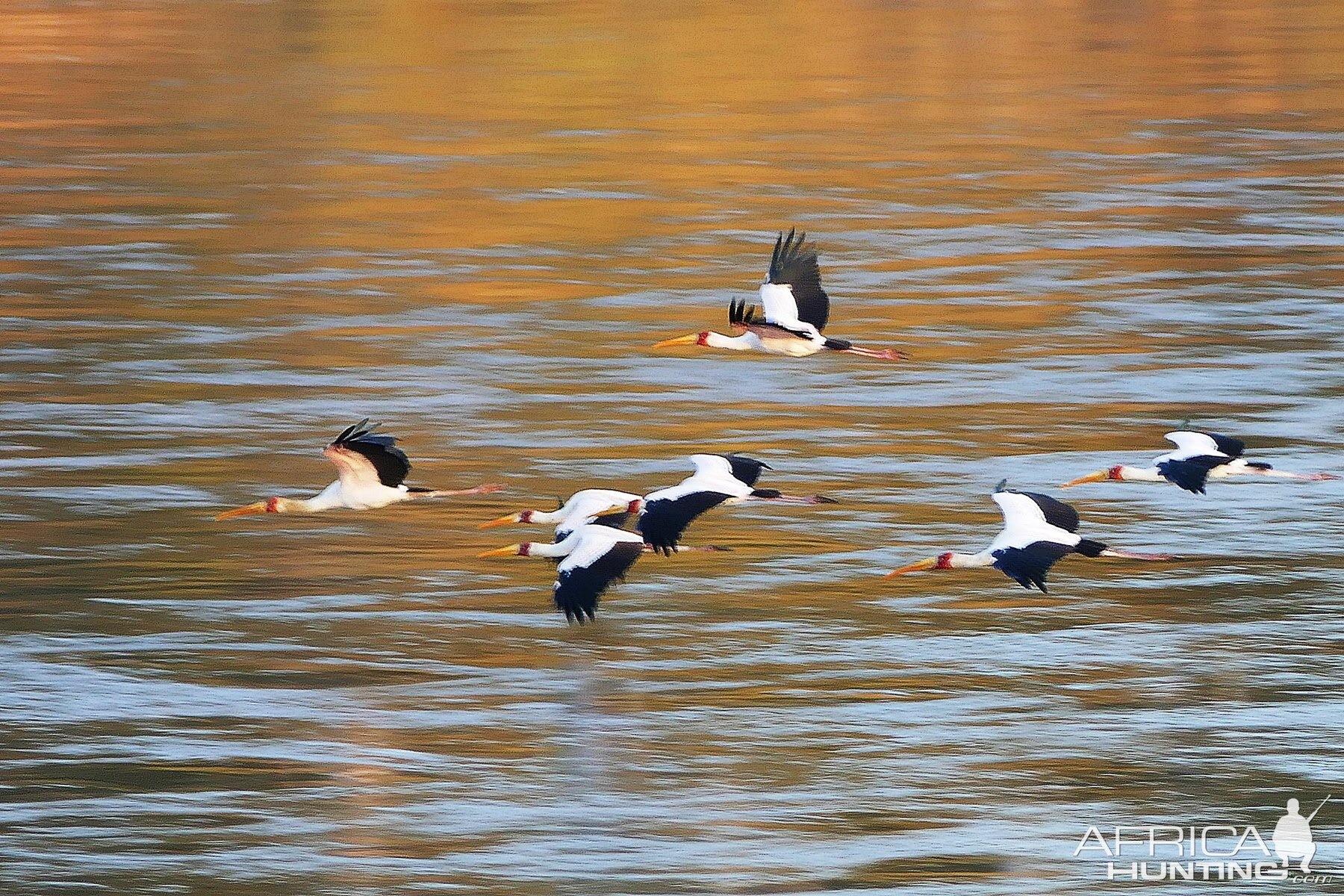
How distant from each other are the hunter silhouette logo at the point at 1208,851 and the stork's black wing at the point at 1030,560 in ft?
5.53

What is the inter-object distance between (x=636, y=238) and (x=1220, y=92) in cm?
1112

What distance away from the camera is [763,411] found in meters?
16.2

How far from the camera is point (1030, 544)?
11609mm

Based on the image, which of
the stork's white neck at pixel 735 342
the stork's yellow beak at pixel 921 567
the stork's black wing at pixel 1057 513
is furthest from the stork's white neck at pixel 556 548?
the stork's white neck at pixel 735 342

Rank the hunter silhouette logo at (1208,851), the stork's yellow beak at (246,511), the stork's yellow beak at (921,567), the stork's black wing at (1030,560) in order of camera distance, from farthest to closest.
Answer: the stork's yellow beak at (246,511), the stork's yellow beak at (921,567), the stork's black wing at (1030,560), the hunter silhouette logo at (1208,851)

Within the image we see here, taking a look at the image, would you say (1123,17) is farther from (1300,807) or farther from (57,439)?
(1300,807)

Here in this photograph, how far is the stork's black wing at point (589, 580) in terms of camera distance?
11.4m

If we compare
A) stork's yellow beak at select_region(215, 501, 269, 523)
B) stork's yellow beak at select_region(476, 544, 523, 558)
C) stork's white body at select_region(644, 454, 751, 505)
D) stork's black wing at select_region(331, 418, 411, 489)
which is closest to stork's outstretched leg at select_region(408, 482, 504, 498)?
stork's black wing at select_region(331, 418, 411, 489)

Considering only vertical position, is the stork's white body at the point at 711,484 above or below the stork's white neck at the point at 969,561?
above

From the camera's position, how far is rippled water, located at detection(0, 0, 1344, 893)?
10055 millimetres

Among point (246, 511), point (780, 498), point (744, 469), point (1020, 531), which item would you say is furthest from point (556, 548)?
point (246, 511)

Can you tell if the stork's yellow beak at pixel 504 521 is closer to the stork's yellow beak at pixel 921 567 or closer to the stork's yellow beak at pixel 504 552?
the stork's yellow beak at pixel 504 552

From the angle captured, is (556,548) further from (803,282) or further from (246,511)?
(803,282)

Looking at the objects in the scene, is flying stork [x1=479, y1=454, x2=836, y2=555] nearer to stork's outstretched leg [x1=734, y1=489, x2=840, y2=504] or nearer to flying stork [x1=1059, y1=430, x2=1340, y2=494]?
stork's outstretched leg [x1=734, y1=489, x2=840, y2=504]
